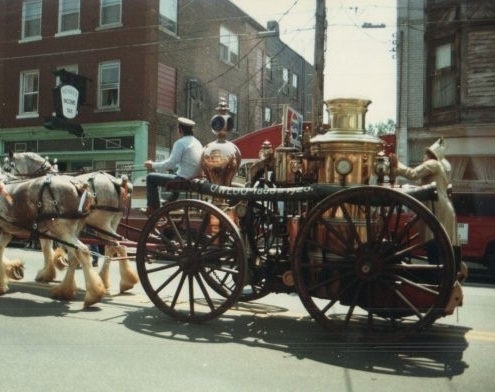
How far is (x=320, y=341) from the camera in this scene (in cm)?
539

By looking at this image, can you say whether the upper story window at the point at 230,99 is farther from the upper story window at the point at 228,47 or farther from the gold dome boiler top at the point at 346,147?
the gold dome boiler top at the point at 346,147

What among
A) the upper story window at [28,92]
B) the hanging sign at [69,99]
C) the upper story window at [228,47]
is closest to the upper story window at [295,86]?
the upper story window at [228,47]

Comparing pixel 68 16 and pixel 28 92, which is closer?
pixel 68 16

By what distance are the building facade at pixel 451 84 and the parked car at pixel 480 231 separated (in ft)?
14.0

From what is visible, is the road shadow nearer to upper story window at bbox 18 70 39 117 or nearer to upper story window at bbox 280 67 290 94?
upper story window at bbox 18 70 39 117

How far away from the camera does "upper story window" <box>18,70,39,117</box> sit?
23.5 meters

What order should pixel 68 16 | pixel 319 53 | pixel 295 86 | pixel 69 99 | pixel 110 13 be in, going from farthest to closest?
pixel 295 86 → pixel 68 16 → pixel 110 13 → pixel 69 99 → pixel 319 53

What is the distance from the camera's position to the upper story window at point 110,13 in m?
22.0

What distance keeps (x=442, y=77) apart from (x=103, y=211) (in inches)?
501

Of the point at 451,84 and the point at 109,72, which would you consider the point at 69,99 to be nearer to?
the point at 109,72

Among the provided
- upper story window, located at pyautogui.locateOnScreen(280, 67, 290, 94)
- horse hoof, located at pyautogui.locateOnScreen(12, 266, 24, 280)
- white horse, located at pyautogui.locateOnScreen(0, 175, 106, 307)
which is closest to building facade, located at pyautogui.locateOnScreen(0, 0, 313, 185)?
upper story window, located at pyautogui.locateOnScreen(280, 67, 290, 94)

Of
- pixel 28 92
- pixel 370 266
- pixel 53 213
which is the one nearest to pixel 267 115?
pixel 28 92

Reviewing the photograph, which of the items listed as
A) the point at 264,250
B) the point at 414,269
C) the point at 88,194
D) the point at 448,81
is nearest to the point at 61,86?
the point at 448,81

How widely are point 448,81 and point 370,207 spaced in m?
13.4
